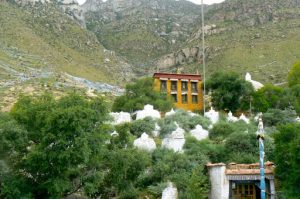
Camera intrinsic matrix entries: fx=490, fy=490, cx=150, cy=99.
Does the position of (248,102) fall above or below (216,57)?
below

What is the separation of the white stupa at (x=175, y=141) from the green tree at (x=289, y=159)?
824 cm

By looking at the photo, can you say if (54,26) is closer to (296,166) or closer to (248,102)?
(248,102)

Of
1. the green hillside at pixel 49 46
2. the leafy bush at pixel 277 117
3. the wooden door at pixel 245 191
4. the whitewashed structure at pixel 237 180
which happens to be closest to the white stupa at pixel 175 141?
the whitewashed structure at pixel 237 180

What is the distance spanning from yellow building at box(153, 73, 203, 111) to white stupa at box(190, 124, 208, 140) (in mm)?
18142

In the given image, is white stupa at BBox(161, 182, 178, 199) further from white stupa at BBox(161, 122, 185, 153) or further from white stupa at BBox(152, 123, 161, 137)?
white stupa at BBox(152, 123, 161, 137)

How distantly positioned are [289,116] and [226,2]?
8383cm

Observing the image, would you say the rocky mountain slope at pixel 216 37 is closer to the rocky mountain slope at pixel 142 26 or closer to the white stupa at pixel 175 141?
the rocky mountain slope at pixel 142 26

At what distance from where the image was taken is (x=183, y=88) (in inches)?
2156

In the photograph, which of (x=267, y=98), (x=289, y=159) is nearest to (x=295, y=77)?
(x=267, y=98)

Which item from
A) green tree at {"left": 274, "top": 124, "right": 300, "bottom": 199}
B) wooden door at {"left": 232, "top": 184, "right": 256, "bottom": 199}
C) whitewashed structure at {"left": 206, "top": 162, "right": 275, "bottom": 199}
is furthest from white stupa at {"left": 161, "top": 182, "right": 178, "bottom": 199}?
green tree at {"left": 274, "top": 124, "right": 300, "bottom": 199}

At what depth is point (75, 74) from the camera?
84250 millimetres

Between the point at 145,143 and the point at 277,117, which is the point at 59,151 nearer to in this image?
the point at 145,143

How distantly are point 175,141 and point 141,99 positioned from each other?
14.3m

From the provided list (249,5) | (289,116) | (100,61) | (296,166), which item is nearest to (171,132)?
(289,116)
